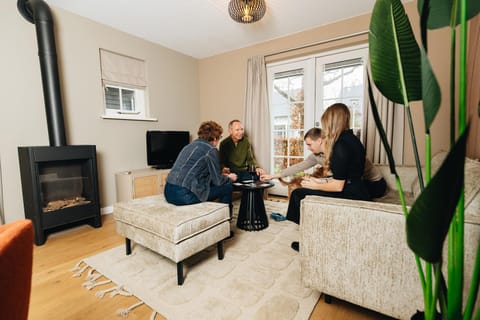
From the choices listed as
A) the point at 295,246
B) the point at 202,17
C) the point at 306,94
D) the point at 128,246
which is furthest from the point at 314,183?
the point at 202,17

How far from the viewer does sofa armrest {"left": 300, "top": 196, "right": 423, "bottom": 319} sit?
39.4 inches

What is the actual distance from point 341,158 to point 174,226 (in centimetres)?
118

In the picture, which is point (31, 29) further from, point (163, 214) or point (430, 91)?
point (430, 91)

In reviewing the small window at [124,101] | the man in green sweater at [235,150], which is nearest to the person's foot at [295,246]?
the man in green sweater at [235,150]

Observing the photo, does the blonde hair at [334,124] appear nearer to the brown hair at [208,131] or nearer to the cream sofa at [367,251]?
the cream sofa at [367,251]

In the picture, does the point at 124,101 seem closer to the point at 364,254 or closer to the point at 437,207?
the point at 364,254

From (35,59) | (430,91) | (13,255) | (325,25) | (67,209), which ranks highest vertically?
(325,25)

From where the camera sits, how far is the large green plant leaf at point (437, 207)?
419mm

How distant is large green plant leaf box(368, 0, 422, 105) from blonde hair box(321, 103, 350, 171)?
37.7 inches

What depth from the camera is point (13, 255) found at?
1.63ft

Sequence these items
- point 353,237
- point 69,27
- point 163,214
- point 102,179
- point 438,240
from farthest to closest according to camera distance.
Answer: point 102,179 < point 69,27 < point 163,214 < point 353,237 < point 438,240

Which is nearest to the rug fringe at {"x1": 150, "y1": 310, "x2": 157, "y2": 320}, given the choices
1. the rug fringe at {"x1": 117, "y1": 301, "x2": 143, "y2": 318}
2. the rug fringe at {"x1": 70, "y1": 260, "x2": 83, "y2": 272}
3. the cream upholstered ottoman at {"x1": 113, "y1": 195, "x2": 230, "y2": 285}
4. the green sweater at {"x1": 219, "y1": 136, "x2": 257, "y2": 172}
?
the rug fringe at {"x1": 117, "y1": 301, "x2": 143, "y2": 318}

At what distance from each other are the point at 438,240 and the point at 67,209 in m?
2.89

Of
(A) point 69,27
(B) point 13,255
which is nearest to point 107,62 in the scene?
(A) point 69,27
